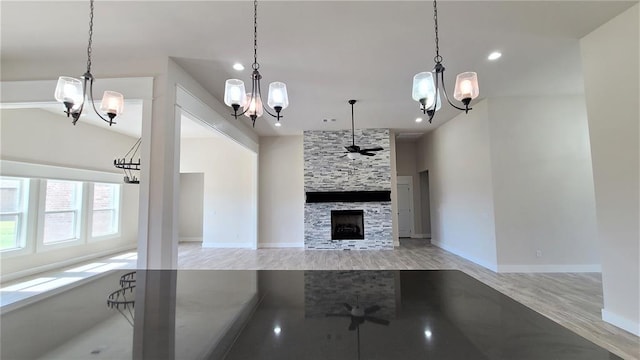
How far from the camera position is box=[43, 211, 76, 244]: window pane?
18.0ft

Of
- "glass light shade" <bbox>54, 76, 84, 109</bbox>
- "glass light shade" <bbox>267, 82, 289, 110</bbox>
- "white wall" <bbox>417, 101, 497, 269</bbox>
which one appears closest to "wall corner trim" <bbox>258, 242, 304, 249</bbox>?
"white wall" <bbox>417, 101, 497, 269</bbox>

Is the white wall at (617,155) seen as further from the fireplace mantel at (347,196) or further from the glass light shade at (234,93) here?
the fireplace mantel at (347,196)

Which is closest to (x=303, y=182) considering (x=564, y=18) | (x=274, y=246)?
(x=274, y=246)

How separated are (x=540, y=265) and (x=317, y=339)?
17.8ft

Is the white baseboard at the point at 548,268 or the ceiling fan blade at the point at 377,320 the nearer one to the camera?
the ceiling fan blade at the point at 377,320

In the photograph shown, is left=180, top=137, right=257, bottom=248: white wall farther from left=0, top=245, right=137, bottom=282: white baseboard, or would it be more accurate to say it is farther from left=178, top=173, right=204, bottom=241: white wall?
left=0, top=245, right=137, bottom=282: white baseboard

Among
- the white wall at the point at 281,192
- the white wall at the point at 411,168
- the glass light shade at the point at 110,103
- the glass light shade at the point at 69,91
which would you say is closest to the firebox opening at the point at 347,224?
the white wall at the point at 281,192

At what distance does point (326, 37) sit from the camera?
9.65 feet

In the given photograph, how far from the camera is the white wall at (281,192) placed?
24.5 feet

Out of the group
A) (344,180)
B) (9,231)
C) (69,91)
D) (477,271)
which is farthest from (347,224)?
(9,231)

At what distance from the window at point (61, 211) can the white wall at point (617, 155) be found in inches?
346

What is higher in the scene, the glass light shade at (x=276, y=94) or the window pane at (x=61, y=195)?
the glass light shade at (x=276, y=94)

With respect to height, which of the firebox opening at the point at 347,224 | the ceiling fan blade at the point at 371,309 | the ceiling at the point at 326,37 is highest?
the ceiling at the point at 326,37

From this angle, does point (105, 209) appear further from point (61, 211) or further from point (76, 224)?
point (61, 211)
